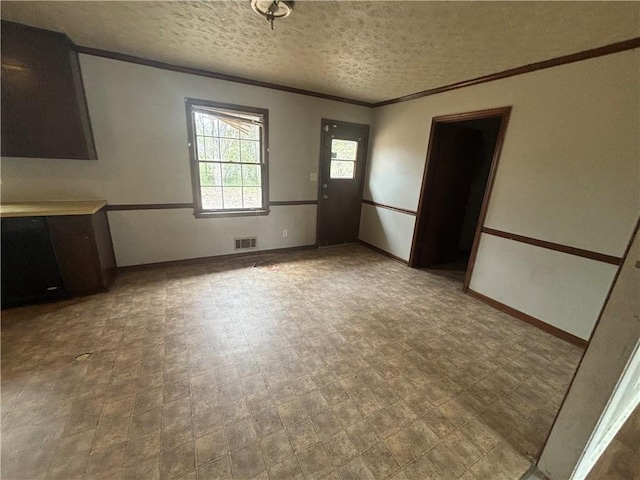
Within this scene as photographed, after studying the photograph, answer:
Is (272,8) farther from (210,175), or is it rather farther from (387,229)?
(387,229)

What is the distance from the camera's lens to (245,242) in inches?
153

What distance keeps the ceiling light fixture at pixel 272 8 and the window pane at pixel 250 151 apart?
1.85 metres

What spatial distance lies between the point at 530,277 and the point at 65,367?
4.05m

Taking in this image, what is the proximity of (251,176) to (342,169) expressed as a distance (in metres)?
1.60

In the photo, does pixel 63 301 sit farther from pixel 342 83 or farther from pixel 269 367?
pixel 342 83

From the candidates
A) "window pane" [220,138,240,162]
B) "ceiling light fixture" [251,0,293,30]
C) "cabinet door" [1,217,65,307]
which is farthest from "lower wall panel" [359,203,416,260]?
"cabinet door" [1,217,65,307]

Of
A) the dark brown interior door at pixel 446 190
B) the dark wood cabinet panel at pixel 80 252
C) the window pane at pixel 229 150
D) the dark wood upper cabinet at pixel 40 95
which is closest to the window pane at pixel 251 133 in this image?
the window pane at pixel 229 150

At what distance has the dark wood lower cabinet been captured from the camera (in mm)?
2250

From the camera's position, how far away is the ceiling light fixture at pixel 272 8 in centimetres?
167

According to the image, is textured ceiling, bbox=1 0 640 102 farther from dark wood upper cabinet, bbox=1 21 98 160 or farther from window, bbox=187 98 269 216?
window, bbox=187 98 269 216

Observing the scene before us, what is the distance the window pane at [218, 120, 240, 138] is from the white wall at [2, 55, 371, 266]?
303 millimetres

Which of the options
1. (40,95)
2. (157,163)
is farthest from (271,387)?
(40,95)

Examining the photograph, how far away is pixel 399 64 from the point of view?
8.43ft

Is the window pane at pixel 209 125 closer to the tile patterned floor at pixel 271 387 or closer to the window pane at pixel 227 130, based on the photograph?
the window pane at pixel 227 130
